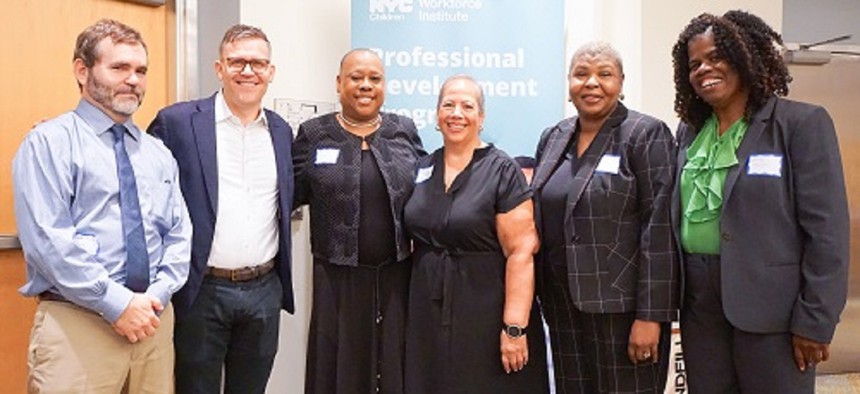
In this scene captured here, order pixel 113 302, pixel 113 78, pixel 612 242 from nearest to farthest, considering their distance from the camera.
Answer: pixel 113 302 → pixel 113 78 → pixel 612 242

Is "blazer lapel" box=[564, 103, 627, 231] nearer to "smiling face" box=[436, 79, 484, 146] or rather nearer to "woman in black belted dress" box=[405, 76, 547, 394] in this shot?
"woman in black belted dress" box=[405, 76, 547, 394]

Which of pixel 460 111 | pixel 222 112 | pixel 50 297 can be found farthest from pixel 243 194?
pixel 460 111

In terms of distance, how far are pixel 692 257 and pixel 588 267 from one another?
12.3 inches

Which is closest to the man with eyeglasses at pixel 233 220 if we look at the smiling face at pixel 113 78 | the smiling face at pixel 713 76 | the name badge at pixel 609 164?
the smiling face at pixel 113 78

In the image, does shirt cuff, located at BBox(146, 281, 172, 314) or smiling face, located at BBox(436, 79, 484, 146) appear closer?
shirt cuff, located at BBox(146, 281, 172, 314)

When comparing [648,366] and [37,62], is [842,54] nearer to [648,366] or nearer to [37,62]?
[648,366]

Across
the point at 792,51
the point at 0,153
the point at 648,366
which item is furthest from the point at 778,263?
the point at 792,51

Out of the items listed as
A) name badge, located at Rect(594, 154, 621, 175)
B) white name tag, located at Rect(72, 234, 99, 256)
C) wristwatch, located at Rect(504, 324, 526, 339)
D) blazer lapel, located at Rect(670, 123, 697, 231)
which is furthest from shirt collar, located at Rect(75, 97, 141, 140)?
blazer lapel, located at Rect(670, 123, 697, 231)

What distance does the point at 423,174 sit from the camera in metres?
2.54

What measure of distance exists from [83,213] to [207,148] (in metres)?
0.53

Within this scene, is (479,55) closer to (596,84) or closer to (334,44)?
(334,44)

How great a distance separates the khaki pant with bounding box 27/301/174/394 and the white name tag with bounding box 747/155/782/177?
1.85m

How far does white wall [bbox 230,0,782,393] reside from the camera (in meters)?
3.35

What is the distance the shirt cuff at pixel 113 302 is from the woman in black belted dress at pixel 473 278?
95 cm
